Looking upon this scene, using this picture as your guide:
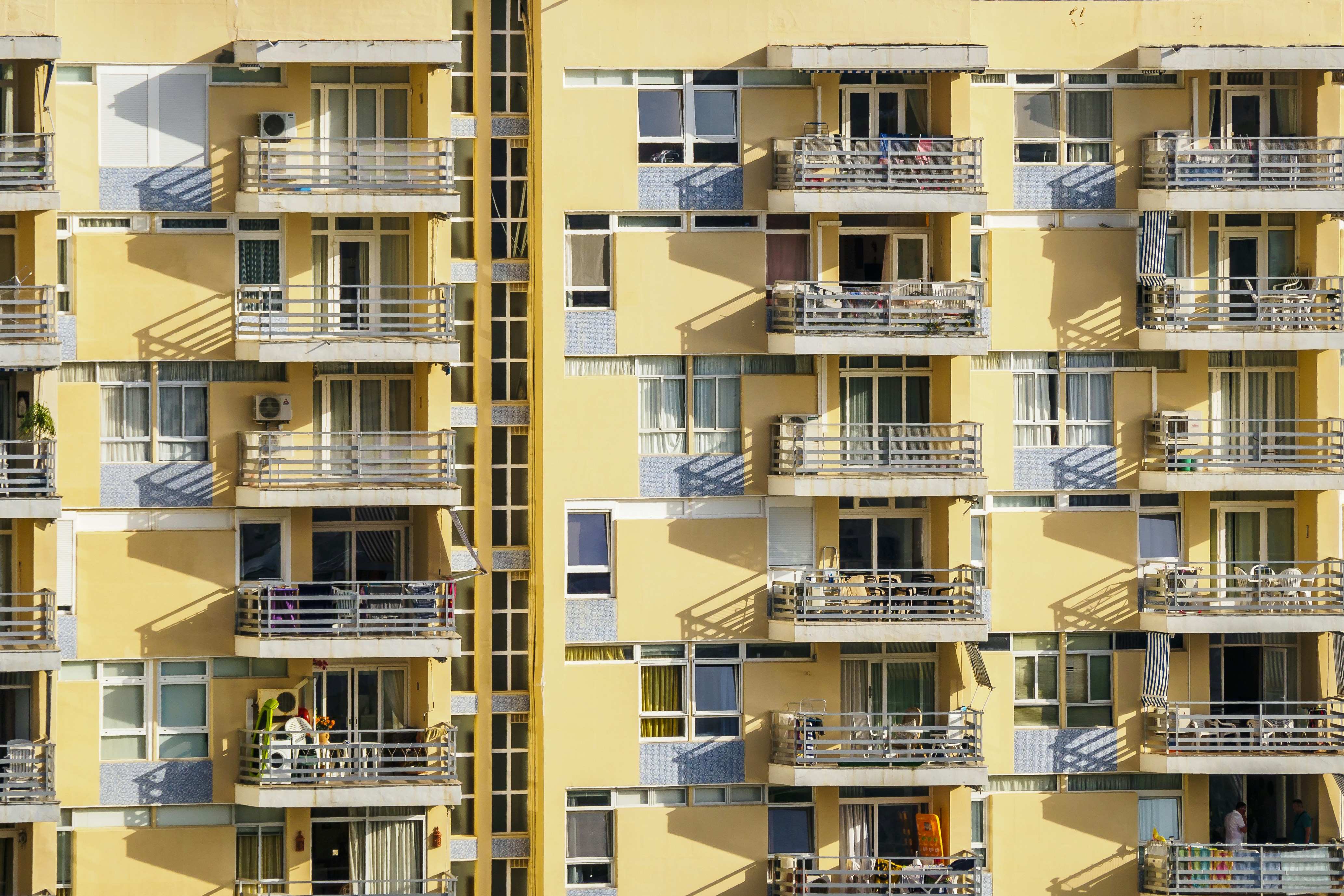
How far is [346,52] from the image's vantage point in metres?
32.8

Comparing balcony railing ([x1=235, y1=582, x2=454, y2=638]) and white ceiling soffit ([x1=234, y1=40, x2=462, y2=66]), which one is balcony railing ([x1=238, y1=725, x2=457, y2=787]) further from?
white ceiling soffit ([x1=234, y1=40, x2=462, y2=66])

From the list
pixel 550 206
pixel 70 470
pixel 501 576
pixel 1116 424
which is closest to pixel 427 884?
pixel 501 576

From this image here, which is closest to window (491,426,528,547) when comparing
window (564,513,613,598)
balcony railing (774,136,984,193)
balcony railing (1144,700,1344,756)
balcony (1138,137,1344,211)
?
window (564,513,613,598)

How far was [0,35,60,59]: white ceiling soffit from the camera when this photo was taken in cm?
3181

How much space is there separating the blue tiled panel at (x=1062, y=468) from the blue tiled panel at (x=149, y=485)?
12924mm

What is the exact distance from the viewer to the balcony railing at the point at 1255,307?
34344 mm

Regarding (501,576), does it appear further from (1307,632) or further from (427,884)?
(1307,632)

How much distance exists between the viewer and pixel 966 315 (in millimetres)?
33875

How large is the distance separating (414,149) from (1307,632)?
1625 centimetres

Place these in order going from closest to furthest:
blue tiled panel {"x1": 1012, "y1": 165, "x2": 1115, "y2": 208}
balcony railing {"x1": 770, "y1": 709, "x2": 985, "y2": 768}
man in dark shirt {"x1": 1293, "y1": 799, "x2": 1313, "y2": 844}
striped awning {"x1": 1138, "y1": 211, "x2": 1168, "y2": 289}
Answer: balcony railing {"x1": 770, "y1": 709, "x2": 985, "y2": 768} → striped awning {"x1": 1138, "y1": 211, "x2": 1168, "y2": 289} → blue tiled panel {"x1": 1012, "y1": 165, "x2": 1115, "y2": 208} → man in dark shirt {"x1": 1293, "y1": 799, "x2": 1313, "y2": 844}

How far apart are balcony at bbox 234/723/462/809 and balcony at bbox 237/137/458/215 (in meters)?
7.94

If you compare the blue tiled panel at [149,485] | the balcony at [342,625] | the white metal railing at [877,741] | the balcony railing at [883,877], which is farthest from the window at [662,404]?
the blue tiled panel at [149,485]

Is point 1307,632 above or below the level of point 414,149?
below

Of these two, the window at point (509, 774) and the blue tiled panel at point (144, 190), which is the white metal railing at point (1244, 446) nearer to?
the window at point (509, 774)
